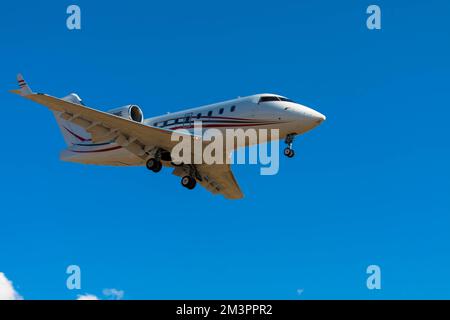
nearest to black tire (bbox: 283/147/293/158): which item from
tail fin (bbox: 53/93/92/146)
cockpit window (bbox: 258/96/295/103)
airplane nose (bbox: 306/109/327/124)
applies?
airplane nose (bbox: 306/109/327/124)

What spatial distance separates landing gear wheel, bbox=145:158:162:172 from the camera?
94.3ft

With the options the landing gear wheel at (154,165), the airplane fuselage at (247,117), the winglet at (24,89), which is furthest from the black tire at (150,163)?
the winglet at (24,89)

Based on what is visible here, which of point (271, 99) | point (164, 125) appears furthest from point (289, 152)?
point (164, 125)

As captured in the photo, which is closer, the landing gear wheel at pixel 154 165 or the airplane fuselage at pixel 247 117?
the airplane fuselage at pixel 247 117

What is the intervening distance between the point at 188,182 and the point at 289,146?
5589mm

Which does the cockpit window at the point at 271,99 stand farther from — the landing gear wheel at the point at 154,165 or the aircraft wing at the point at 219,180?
the landing gear wheel at the point at 154,165

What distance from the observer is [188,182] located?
98.7 ft

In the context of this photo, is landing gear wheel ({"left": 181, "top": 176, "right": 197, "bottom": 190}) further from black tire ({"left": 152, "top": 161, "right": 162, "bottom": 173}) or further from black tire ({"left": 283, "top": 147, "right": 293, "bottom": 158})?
black tire ({"left": 283, "top": 147, "right": 293, "bottom": 158})

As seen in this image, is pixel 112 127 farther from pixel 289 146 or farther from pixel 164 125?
pixel 289 146

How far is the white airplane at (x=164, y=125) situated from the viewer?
26.6 metres

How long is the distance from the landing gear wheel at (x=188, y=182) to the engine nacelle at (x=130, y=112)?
10.6ft

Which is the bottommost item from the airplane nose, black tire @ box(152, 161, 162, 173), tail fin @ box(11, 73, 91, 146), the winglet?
black tire @ box(152, 161, 162, 173)
